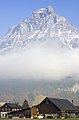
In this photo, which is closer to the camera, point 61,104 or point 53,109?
point 53,109

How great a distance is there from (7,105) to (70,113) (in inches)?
1923

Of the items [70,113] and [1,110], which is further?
[1,110]

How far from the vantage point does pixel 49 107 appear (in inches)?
5846

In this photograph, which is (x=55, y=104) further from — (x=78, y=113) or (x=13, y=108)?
(x=13, y=108)

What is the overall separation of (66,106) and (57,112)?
911 centimetres

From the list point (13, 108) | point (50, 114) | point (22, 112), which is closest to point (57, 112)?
point (50, 114)

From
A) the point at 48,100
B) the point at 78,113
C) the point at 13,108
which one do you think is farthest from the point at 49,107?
the point at 13,108

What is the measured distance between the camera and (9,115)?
15025cm

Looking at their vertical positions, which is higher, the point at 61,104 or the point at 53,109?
the point at 61,104

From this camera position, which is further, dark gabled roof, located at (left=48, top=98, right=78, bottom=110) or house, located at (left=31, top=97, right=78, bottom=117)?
dark gabled roof, located at (left=48, top=98, right=78, bottom=110)

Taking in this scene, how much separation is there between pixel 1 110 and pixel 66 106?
4818 centimetres

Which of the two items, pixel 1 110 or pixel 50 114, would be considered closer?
pixel 50 114

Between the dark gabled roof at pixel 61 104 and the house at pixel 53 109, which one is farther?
the dark gabled roof at pixel 61 104

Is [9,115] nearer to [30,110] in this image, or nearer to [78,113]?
[30,110]
